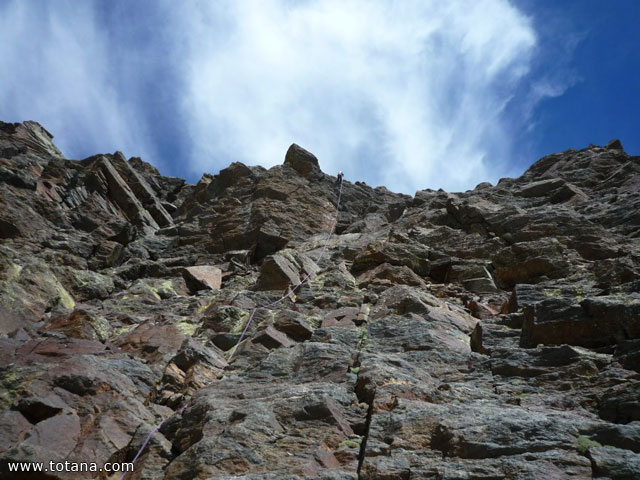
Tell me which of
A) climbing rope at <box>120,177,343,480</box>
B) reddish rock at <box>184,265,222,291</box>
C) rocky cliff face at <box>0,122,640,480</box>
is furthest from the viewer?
reddish rock at <box>184,265,222,291</box>

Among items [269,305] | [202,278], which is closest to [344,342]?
[269,305]

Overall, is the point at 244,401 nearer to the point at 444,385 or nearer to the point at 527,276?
the point at 444,385

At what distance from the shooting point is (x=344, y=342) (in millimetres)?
13844

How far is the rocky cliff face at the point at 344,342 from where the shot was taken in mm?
8258

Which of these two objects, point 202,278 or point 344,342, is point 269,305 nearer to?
point 344,342

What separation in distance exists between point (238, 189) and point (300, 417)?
3039 centimetres

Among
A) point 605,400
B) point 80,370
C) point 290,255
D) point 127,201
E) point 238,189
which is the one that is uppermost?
point 238,189

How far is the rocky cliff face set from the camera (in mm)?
8258

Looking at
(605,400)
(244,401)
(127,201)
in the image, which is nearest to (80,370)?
Answer: (244,401)

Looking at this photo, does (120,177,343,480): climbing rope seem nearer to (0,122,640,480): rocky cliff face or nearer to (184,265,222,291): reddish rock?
(0,122,640,480): rocky cliff face

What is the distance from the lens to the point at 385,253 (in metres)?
23.3

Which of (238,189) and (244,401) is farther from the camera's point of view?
(238,189)

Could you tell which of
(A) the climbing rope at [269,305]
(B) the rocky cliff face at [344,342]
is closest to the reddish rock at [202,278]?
(B) the rocky cliff face at [344,342]

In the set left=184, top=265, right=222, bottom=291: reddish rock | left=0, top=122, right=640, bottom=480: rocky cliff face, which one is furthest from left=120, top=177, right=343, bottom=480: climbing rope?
left=184, top=265, right=222, bottom=291: reddish rock
